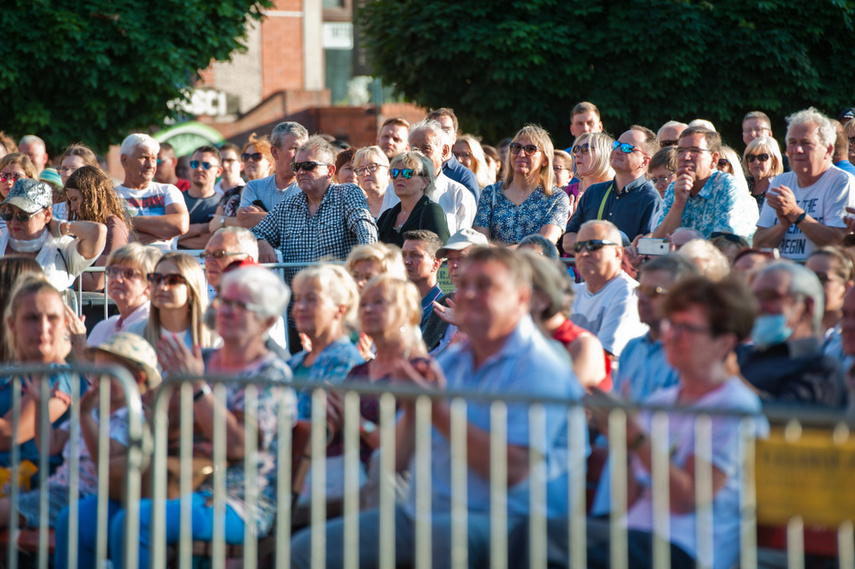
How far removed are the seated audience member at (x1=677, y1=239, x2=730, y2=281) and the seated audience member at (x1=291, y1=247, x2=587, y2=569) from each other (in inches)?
57.6

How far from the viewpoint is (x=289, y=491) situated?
3.94 meters

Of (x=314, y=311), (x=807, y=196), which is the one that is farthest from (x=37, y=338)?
(x=807, y=196)

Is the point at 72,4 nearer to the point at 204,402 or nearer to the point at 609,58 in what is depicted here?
the point at 609,58

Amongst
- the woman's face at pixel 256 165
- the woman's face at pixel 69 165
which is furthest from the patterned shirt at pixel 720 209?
Result: the woman's face at pixel 69 165

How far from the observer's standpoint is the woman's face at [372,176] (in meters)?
8.62

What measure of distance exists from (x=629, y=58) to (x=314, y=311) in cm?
1246

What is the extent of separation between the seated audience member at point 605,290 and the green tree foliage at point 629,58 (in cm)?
1025

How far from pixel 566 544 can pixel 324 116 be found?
2419 centimetres

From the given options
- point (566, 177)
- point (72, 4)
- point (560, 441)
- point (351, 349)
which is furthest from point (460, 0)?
point (560, 441)

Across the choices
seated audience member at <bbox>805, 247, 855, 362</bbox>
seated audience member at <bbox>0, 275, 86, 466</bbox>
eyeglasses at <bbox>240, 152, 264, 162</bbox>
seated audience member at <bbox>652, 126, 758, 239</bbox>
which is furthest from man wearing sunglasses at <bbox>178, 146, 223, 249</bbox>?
seated audience member at <bbox>805, 247, 855, 362</bbox>

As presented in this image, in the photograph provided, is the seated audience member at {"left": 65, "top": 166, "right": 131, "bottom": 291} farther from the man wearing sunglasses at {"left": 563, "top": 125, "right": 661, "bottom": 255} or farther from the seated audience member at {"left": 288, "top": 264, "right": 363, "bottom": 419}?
the man wearing sunglasses at {"left": 563, "top": 125, "right": 661, "bottom": 255}

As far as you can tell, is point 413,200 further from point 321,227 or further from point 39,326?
point 39,326

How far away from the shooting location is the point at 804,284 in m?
4.30

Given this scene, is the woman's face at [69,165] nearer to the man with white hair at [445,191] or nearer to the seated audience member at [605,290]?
the man with white hair at [445,191]
